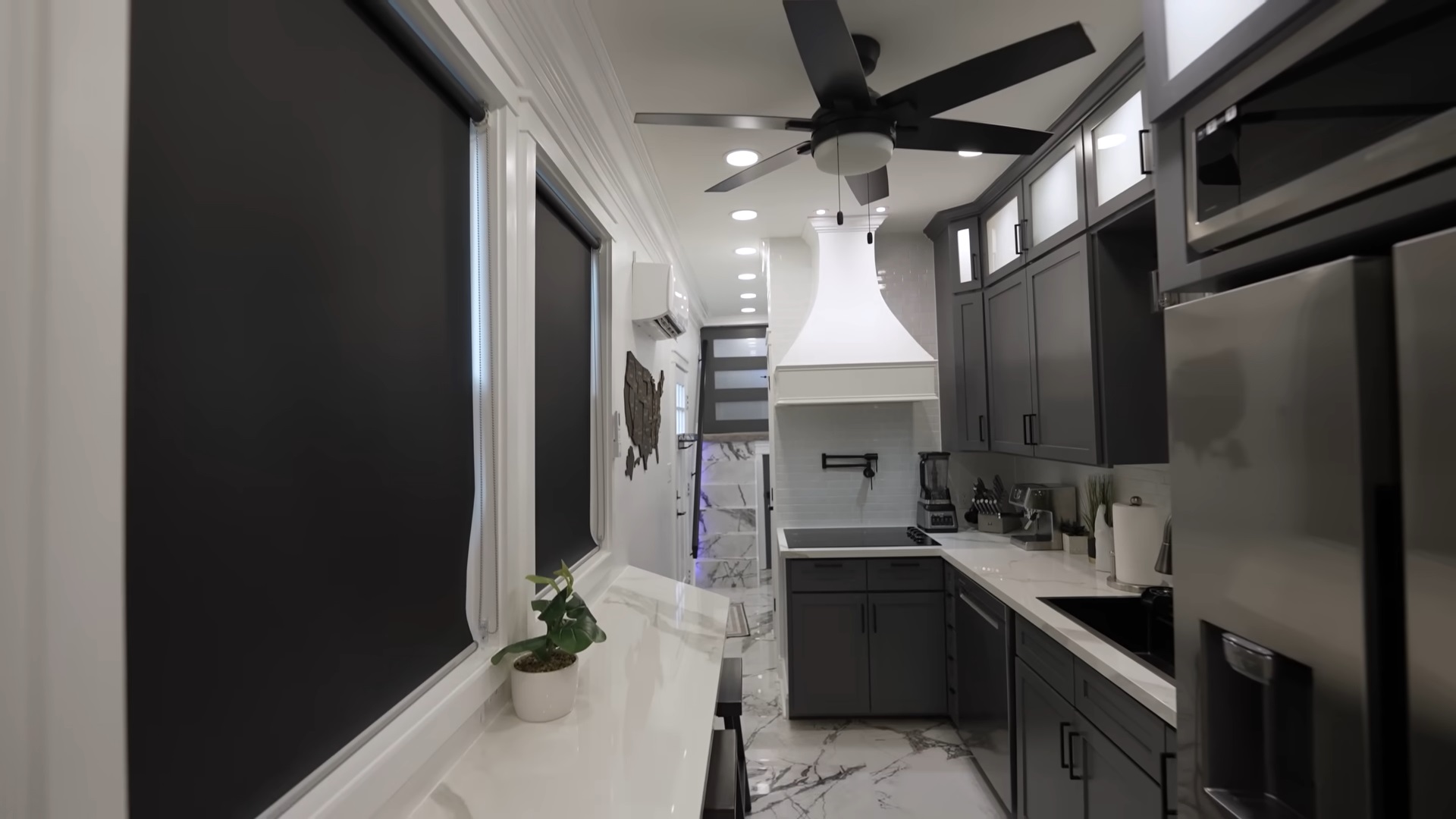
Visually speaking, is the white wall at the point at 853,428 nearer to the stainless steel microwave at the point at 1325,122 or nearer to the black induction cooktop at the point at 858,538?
the black induction cooktop at the point at 858,538

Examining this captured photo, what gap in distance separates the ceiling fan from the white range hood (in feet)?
4.66

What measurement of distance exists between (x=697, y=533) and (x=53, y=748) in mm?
5732

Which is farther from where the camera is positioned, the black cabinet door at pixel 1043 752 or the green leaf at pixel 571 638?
the black cabinet door at pixel 1043 752

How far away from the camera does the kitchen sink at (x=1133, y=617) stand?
1.92 meters

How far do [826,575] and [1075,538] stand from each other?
115cm

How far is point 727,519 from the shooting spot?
20.0ft

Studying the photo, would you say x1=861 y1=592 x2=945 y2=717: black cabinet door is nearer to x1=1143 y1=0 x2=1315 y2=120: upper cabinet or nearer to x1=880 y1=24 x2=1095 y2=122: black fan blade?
x1=880 y1=24 x2=1095 y2=122: black fan blade

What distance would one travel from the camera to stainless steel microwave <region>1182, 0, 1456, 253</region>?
2.09ft

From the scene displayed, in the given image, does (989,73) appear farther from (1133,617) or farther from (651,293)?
(1133,617)

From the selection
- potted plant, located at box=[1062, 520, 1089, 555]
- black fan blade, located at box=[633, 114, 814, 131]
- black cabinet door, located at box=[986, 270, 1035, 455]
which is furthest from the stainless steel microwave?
potted plant, located at box=[1062, 520, 1089, 555]

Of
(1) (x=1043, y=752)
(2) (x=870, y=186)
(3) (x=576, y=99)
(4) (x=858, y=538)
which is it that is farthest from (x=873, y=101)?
(4) (x=858, y=538)

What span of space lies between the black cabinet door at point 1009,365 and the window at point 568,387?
6.28 feet

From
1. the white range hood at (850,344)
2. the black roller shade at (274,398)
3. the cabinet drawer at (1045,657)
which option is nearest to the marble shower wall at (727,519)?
the white range hood at (850,344)

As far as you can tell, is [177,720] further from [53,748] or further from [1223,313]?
[1223,313]
